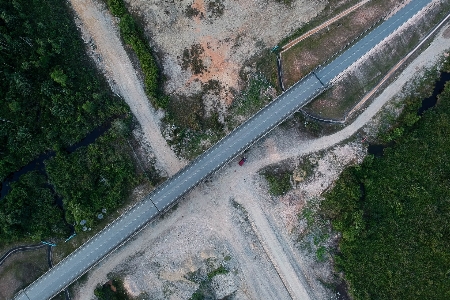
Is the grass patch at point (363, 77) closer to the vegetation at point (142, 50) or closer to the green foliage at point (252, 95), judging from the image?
the green foliage at point (252, 95)

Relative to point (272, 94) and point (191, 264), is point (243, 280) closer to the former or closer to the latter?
point (191, 264)

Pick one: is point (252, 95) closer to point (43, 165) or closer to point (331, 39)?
point (331, 39)

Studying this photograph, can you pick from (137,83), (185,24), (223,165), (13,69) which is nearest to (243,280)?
(223,165)

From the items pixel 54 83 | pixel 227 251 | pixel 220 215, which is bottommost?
pixel 227 251

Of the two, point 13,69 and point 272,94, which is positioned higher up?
point 13,69

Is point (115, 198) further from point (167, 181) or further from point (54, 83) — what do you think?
point (54, 83)

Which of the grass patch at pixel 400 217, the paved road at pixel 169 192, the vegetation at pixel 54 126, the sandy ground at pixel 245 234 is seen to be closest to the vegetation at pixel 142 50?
the vegetation at pixel 54 126

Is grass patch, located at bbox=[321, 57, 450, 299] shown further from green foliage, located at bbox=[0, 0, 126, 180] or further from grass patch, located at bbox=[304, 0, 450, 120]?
green foliage, located at bbox=[0, 0, 126, 180]

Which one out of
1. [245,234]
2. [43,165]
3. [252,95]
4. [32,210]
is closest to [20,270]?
[32,210]
